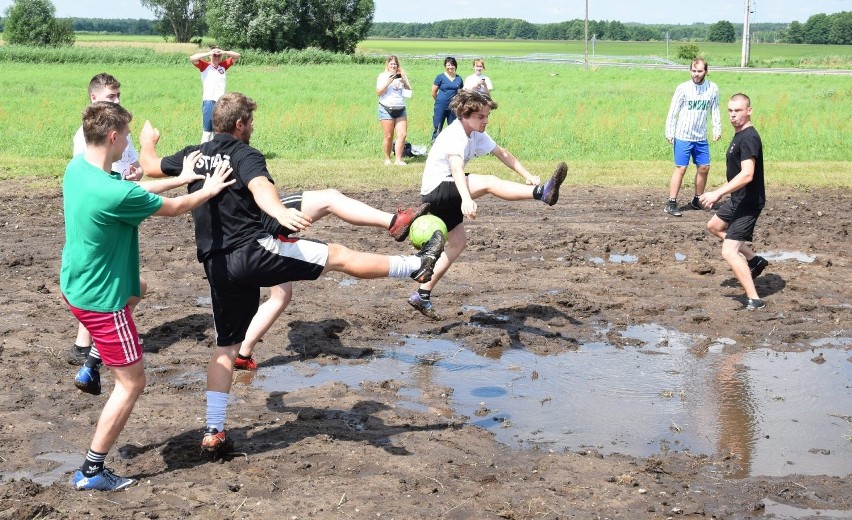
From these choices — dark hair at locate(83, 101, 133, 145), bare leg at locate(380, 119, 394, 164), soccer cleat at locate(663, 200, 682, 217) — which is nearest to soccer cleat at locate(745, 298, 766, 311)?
soccer cleat at locate(663, 200, 682, 217)

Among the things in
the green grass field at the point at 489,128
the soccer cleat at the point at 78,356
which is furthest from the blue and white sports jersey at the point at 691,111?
the soccer cleat at the point at 78,356

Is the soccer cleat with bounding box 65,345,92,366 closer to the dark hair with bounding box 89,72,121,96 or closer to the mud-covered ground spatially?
the mud-covered ground

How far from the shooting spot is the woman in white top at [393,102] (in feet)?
60.4

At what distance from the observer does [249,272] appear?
581cm

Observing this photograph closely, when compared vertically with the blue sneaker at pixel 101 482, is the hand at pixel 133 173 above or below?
above

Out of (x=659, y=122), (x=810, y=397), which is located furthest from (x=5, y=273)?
(x=659, y=122)

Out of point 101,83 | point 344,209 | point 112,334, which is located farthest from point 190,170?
point 101,83

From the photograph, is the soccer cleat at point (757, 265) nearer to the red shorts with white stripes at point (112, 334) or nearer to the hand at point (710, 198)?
the hand at point (710, 198)

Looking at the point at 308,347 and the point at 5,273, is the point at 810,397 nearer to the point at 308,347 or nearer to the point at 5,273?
the point at 308,347

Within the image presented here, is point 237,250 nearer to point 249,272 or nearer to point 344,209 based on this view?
point 249,272

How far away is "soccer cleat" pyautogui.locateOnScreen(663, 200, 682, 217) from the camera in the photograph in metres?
14.2

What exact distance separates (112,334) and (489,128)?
63.4ft

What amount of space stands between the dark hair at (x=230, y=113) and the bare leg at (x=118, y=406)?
151 cm

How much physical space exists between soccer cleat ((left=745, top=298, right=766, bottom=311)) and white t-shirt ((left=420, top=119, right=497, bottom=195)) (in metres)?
3.09
